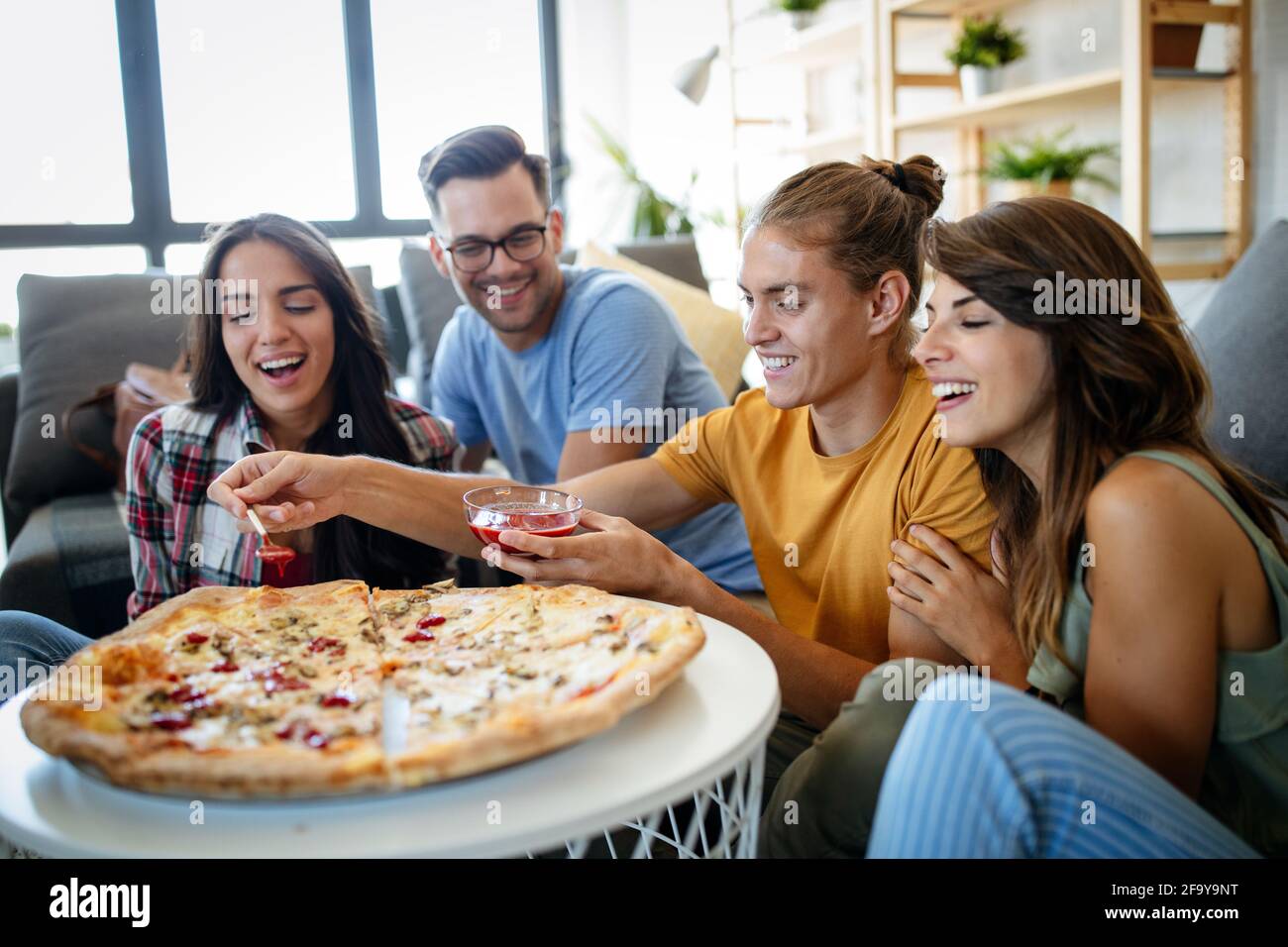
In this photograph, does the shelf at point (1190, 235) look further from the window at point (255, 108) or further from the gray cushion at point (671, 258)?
the window at point (255, 108)

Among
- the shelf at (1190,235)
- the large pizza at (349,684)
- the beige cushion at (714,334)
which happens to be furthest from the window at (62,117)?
the shelf at (1190,235)

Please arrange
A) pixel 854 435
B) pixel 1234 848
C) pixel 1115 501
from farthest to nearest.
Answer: pixel 854 435 < pixel 1115 501 < pixel 1234 848

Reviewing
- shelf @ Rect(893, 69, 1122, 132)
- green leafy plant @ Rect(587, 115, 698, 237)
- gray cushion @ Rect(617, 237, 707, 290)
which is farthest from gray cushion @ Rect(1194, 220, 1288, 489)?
green leafy plant @ Rect(587, 115, 698, 237)

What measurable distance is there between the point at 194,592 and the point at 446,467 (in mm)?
880

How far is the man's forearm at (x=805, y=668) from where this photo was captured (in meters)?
1.39

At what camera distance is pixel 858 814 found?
1206mm

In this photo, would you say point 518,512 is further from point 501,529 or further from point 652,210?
point 652,210

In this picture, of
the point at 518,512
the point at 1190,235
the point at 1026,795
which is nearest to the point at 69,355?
the point at 518,512

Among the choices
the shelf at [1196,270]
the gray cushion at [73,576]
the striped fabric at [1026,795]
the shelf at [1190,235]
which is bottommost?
the gray cushion at [73,576]

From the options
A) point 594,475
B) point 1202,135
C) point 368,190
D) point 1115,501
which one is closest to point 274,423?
point 594,475

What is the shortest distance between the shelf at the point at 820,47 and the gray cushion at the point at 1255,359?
205cm

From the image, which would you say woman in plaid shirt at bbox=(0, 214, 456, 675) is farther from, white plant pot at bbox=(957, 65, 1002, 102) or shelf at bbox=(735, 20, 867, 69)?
shelf at bbox=(735, 20, 867, 69)

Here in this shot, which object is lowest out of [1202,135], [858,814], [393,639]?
[858,814]

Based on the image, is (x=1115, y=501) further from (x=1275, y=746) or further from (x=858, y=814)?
(x=858, y=814)
